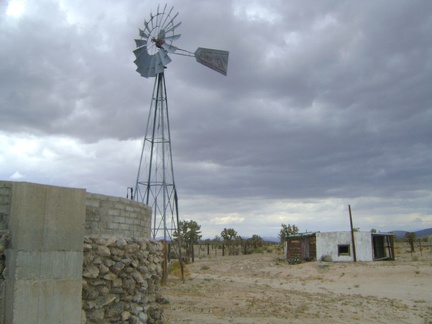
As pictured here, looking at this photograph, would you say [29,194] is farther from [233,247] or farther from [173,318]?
[233,247]

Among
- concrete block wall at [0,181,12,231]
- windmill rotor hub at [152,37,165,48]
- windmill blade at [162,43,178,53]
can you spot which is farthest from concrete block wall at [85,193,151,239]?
windmill rotor hub at [152,37,165,48]

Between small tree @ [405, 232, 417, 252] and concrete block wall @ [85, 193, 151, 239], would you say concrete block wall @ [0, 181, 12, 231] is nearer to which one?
concrete block wall @ [85, 193, 151, 239]

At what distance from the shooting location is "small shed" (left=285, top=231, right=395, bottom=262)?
120ft

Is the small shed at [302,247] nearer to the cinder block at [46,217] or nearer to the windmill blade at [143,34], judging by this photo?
the windmill blade at [143,34]

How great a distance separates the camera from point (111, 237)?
9477mm

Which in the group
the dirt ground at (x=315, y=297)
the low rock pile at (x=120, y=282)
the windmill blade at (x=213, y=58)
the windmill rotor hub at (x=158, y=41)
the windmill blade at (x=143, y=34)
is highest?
the windmill blade at (x=143, y=34)

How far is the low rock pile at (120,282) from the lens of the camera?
28.5 feet

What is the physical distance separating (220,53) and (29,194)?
14.9 metres

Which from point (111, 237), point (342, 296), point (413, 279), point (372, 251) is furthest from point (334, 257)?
point (111, 237)

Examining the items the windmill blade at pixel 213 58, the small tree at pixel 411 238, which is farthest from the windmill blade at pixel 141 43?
the small tree at pixel 411 238

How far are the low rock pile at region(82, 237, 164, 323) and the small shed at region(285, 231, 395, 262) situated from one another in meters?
28.7

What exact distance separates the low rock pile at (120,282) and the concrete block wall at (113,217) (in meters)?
0.28

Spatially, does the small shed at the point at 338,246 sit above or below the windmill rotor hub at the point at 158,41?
below

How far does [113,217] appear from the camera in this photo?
9.89 m
